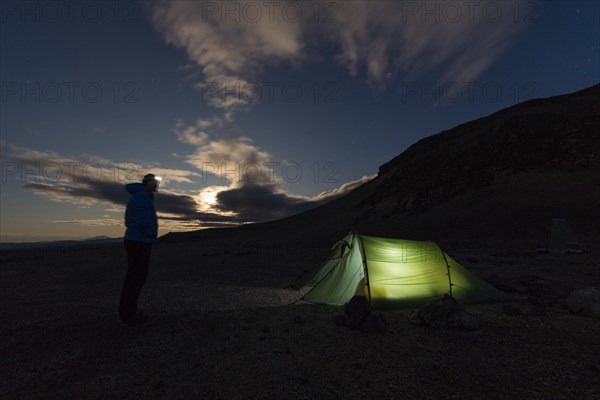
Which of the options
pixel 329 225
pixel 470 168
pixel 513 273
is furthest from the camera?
pixel 329 225

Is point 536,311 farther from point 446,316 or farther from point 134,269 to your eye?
point 134,269

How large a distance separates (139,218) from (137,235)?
34 centimetres

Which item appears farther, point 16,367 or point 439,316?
point 439,316

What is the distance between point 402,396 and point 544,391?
1854mm

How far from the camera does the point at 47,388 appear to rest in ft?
14.4

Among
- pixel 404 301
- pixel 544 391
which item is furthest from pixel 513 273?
pixel 544 391

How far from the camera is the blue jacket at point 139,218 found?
6.32m

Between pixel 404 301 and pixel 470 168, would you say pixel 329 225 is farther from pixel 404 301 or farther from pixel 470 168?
pixel 404 301

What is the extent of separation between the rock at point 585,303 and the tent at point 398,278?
1.52 m

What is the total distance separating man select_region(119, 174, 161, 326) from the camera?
6309 mm

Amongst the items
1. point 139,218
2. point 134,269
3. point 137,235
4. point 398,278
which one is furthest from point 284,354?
point 398,278

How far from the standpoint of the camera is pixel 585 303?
23.7 ft

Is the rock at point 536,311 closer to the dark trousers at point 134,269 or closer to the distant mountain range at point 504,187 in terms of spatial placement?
the dark trousers at point 134,269

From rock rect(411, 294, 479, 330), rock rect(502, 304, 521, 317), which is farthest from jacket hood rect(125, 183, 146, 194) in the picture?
rock rect(502, 304, 521, 317)
